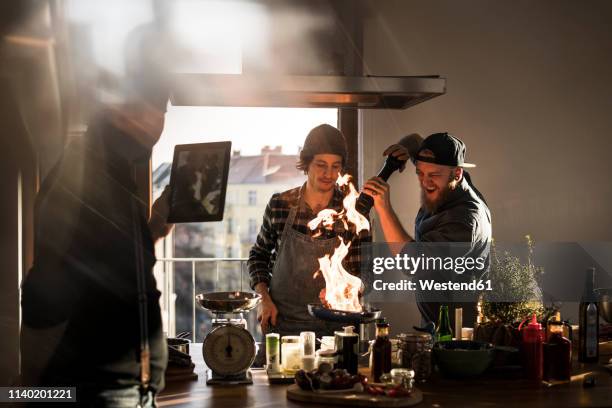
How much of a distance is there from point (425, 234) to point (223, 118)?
2002 mm

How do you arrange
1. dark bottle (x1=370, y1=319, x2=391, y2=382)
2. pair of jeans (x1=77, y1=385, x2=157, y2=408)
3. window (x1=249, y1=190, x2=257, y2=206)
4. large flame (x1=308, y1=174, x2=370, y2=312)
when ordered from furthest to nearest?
window (x1=249, y1=190, x2=257, y2=206)
large flame (x1=308, y1=174, x2=370, y2=312)
dark bottle (x1=370, y1=319, x2=391, y2=382)
pair of jeans (x1=77, y1=385, x2=157, y2=408)

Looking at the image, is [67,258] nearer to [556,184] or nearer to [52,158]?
[52,158]

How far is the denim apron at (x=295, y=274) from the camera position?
3719mm

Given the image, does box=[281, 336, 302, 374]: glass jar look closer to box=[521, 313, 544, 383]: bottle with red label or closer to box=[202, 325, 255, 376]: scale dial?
box=[202, 325, 255, 376]: scale dial

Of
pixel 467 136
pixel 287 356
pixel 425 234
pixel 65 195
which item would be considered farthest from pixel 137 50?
pixel 467 136

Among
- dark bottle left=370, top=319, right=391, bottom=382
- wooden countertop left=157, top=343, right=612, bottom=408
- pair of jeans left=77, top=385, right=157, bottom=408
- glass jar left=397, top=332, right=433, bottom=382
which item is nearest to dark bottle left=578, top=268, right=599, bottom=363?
wooden countertop left=157, top=343, right=612, bottom=408

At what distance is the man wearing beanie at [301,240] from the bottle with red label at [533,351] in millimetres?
1243

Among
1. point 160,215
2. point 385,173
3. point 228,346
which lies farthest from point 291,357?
point 385,173

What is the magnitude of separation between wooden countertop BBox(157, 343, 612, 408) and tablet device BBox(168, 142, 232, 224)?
62cm

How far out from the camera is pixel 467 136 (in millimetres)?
4828

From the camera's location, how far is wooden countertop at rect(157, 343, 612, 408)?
2.36 m

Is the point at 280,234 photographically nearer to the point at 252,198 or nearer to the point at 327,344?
the point at 327,344

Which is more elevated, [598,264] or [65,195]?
[65,195]

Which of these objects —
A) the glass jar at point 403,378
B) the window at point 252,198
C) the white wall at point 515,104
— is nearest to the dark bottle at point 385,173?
the white wall at point 515,104
